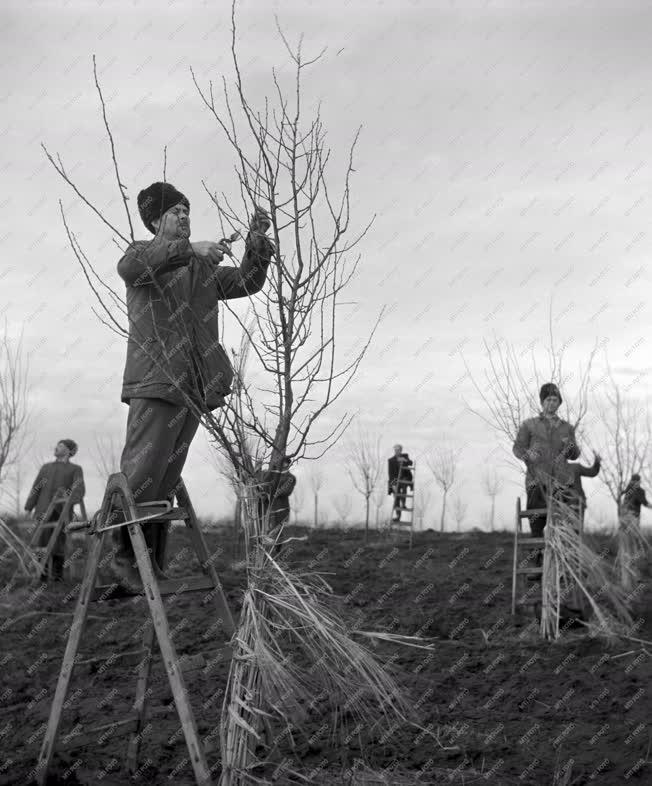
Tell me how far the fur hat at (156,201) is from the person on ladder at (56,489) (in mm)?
6414

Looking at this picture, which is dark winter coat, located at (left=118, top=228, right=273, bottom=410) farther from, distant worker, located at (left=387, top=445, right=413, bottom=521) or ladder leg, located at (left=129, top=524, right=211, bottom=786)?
distant worker, located at (left=387, top=445, right=413, bottom=521)

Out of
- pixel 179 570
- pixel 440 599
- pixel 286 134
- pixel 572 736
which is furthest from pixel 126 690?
pixel 179 570

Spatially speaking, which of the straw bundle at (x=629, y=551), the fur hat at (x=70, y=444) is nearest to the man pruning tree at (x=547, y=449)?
the straw bundle at (x=629, y=551)

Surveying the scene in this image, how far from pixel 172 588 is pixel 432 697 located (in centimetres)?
207

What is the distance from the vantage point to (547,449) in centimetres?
651

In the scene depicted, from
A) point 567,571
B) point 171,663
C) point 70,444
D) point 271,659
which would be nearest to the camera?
point 271,659

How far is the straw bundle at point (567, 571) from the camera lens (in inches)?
239

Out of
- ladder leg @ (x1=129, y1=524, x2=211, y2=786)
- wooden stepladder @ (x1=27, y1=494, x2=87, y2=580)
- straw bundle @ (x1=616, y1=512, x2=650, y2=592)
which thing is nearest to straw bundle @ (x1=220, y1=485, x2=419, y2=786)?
ladder leg @ (x1=129, y1=524, x2=211, y2=786)

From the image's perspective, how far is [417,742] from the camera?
3674mm

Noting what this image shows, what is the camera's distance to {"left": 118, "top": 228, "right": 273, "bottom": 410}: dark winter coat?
300 cm

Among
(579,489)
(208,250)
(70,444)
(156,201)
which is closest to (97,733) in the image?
(208,250)

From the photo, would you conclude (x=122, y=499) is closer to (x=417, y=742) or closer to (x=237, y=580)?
(x=417, y=742)

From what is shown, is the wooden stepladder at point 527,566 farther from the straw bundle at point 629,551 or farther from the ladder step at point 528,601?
the straw bundle at point 629,551

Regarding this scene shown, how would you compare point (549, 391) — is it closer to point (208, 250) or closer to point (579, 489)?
point (579, 489)
